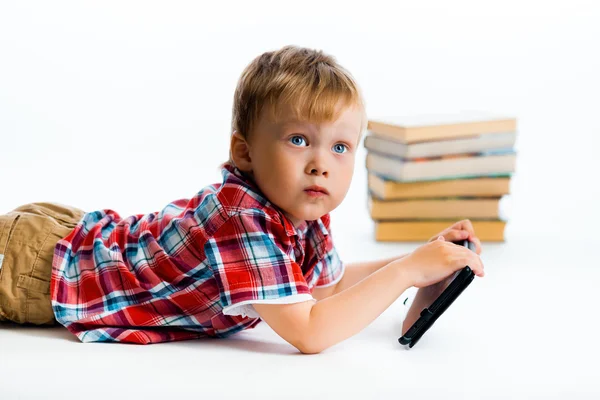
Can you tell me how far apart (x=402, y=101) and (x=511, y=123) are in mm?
781

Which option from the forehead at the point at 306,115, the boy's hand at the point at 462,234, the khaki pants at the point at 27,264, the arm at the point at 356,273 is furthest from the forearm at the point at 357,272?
the khaki pants at the point at 27,264

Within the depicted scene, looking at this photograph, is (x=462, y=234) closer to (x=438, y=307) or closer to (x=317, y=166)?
(x=438, y=307)

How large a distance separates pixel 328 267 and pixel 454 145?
74 centimetres

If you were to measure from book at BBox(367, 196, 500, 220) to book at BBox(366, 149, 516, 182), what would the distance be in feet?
0.21

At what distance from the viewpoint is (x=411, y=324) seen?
151 cm

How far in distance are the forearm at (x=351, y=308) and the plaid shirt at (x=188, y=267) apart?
45 millimetres

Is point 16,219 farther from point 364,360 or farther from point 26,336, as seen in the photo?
point 364,360

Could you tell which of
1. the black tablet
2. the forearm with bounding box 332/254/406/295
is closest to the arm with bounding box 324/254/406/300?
the forearm with bounding box 332/254/406/295

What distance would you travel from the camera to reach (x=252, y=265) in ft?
4.61

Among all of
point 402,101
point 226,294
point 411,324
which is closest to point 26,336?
point 226,294

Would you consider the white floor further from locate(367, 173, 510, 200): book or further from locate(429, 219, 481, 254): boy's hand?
locate(367, 173, 510, 200): book

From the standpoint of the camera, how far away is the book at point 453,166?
2281mm

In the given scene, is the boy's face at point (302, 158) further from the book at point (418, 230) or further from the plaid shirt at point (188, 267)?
the book at point (418, 230)

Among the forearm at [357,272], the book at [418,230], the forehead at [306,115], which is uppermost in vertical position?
the forehead at [306,115]
